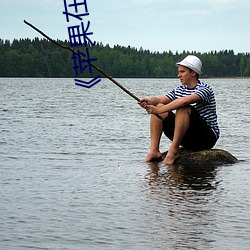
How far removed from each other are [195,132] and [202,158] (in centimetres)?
50

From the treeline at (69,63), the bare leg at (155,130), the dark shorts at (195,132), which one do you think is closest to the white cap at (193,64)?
the dark shorts at (195,132)

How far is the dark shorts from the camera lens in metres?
8.73

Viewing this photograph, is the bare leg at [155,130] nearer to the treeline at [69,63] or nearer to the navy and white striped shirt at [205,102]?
the navy and white striped shirt at [205,102]

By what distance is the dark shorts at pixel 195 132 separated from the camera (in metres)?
8.73

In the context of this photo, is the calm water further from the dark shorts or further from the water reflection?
the dark shorts

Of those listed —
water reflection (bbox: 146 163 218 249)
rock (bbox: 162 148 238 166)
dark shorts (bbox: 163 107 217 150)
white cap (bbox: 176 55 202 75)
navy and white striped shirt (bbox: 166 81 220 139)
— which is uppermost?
white cap (bbox: 176 55 202 75)

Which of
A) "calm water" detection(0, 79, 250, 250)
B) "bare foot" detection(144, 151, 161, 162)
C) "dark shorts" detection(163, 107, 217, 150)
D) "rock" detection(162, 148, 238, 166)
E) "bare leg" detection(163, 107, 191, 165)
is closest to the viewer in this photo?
"calm water" detection(0, 79, 250, 250)

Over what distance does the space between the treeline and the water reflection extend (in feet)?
299

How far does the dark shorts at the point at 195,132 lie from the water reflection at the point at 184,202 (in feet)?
1.13

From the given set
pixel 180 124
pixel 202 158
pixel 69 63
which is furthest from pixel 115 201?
pixel 69 63

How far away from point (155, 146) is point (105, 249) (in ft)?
14.8

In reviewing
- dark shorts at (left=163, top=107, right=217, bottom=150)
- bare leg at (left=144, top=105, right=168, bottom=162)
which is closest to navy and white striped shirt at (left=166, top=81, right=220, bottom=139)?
dark shorts at (left=163, top=107, right=217, bottom=150)

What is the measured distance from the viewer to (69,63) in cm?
13662

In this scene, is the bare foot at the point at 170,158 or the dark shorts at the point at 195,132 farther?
the bare foot at the point at 170,158
